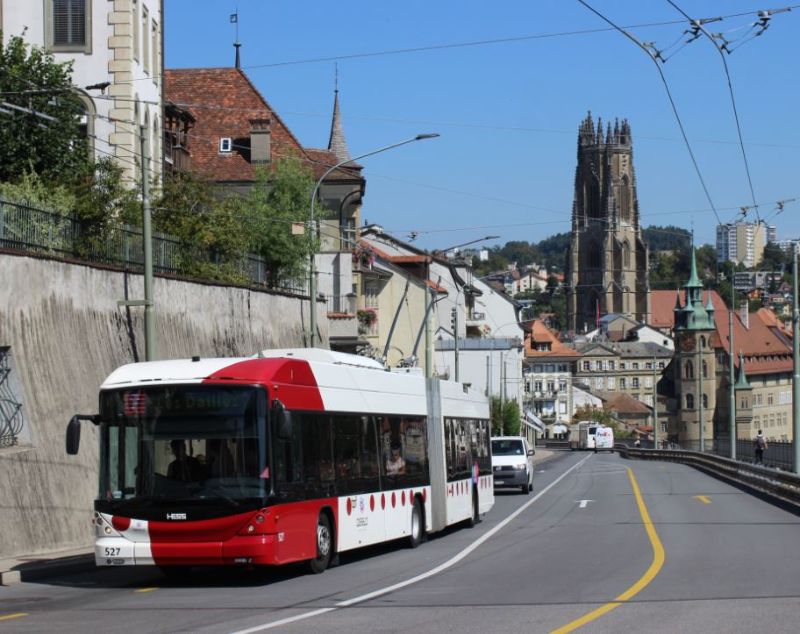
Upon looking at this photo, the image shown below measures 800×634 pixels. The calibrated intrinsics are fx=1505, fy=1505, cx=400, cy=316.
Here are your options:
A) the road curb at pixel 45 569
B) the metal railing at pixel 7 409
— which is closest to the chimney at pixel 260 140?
the metal railing at pixel 7 409

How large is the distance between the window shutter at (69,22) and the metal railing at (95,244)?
258 inches

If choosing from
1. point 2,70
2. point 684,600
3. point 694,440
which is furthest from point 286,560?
point 694,440

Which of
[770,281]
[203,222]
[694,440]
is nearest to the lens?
[203,222]

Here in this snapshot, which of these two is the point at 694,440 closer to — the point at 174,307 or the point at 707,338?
the point at 707,338

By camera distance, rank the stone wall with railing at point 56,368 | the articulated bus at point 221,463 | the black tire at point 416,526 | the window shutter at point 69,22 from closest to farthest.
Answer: the articulated bus at point 221,463 < the stone wall with railing at point 56,368 < the black tire at point 416,526 < the window shutter at point 69,22

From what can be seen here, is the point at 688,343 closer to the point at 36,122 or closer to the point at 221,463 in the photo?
the point at 36,122

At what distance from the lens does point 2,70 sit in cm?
3141

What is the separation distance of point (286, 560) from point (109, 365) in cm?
973

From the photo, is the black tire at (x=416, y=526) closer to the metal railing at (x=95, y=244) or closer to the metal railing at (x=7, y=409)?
the metal railing at (x=7, y=409)

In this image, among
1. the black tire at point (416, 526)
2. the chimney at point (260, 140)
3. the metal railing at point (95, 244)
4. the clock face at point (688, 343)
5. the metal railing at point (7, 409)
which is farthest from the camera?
the clock face at point (688, 343)

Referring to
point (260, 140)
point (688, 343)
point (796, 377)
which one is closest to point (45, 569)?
point (796, 377)

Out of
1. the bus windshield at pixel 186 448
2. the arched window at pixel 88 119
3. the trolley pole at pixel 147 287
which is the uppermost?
the arched window at pixel 88 119

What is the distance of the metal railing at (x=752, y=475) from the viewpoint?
3653cm

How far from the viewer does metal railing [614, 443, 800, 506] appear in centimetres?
3653
